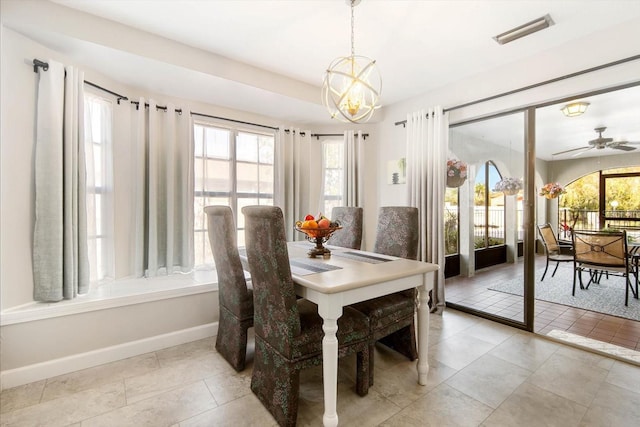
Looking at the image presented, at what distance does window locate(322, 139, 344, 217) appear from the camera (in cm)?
420

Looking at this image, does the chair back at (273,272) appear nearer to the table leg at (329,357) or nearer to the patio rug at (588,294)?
the table leg at (329,357)

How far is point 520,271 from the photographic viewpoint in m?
3.07

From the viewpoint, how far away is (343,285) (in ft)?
4.80

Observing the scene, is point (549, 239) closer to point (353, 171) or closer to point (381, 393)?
point (353, 171)

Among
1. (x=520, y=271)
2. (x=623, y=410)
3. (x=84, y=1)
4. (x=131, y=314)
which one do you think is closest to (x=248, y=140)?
(x=84, y=1)

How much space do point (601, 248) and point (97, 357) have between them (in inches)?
195

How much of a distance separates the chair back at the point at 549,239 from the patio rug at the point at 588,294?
1.49ft

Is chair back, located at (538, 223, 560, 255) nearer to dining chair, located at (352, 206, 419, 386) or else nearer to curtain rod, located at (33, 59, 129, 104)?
dining chair, located at (352, 206, 419, 386)

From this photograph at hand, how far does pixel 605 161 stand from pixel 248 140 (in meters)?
3.92

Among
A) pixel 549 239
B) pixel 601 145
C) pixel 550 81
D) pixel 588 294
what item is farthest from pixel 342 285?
pixel 549 239

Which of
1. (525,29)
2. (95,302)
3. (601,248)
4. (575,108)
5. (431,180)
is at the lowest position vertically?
(95,302)

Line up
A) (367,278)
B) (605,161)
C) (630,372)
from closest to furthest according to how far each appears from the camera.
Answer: (367,278), (630,372), (605,161)

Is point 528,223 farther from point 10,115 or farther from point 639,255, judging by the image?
point 10,115

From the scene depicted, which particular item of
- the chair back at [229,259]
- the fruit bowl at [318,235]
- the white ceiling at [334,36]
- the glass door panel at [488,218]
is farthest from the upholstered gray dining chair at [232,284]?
the glass door panel at [488,218]
